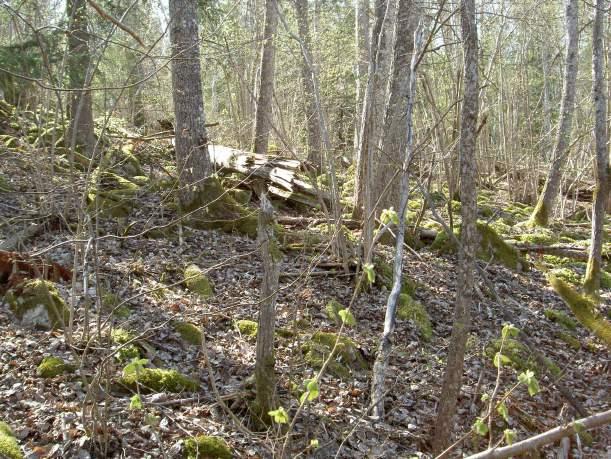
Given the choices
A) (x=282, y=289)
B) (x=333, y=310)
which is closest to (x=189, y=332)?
(x=333, y=310)

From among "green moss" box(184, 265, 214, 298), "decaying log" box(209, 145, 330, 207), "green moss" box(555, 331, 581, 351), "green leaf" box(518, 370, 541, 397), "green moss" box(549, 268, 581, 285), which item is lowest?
"green moss" box(555, 331, 581, 351)

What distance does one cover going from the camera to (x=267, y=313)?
4.08 metres

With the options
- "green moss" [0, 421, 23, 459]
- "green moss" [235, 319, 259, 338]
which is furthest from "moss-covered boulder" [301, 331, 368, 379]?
"green moss" [0, 421, 23, 459]

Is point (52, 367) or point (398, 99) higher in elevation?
point (398, 99)

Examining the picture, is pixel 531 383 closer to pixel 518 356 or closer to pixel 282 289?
pixel 282 289

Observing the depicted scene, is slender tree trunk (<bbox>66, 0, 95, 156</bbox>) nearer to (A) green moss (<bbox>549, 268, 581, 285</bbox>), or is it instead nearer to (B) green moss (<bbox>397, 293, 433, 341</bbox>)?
(B) green moss (<bbox>397, 293, 433, 341</bbox>)

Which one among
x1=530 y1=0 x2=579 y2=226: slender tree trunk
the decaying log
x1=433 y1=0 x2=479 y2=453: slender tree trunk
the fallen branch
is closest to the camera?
the fallen branch

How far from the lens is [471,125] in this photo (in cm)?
405

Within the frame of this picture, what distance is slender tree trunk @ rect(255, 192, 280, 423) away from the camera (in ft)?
12.7

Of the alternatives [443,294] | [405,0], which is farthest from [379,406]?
[405,0]

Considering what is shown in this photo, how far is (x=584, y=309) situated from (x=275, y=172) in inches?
202

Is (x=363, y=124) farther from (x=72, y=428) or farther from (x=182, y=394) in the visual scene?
(x=72, y=428)

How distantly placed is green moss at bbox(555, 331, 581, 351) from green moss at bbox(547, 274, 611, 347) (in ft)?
1.18

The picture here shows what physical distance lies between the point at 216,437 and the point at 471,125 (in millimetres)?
2863
